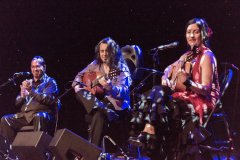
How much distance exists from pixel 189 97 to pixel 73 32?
3.72 m

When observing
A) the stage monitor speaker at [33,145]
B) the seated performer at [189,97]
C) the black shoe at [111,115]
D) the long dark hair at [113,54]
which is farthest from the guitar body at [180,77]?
the stage monitor speaker at [33,145]

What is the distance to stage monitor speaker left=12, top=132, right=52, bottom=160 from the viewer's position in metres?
3.98

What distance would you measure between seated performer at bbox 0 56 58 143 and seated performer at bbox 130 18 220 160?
6.84 ft

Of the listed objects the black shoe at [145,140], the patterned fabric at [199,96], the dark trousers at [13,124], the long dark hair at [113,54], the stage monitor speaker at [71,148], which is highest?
the long dark hair at [113,54]

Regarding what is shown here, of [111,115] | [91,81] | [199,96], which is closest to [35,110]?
[91,81]

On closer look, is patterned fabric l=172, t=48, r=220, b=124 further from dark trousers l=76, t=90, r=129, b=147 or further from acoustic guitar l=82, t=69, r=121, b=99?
acoustic guitar l=82, t=69, r=121, b=99

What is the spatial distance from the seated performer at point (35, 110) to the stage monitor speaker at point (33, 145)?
2.59 feet

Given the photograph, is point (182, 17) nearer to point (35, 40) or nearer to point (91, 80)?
point (91, 80)

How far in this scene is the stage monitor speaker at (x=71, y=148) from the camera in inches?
134

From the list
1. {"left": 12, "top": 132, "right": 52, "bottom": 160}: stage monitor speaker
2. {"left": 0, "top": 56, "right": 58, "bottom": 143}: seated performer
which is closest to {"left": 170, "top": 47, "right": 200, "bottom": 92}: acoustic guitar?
{"left": 12, "top": 132, "right": 52, "bottom": 160}: stage monitor speaker

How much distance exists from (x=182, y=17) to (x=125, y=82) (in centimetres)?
181

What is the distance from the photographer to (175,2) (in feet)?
18.7

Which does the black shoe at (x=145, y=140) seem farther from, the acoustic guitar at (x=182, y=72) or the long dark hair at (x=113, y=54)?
the long dark hair at (x=113, y=54)

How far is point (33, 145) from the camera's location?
3953mm
